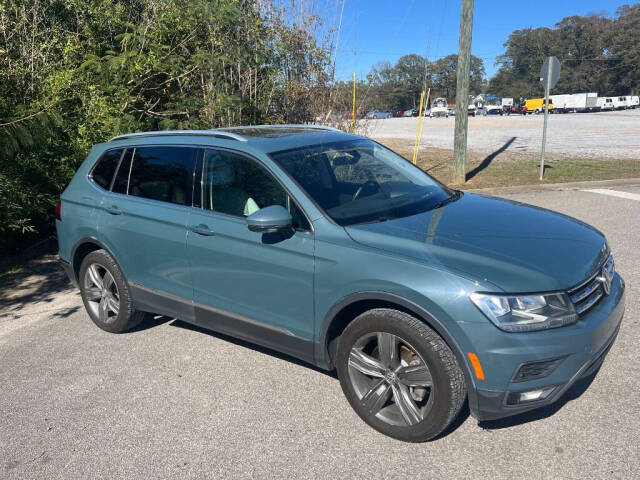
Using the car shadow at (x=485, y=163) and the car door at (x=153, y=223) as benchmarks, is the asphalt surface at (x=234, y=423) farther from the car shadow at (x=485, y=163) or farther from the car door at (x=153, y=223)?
the car shadow at (x=485, y=163)

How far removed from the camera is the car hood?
2879mm

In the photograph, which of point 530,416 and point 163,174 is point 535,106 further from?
point 530,416

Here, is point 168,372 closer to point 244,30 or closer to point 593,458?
point 593,458

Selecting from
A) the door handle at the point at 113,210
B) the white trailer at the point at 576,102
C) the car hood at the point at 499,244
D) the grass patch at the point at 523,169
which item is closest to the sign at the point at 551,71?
the grass patch at the point at 523,169

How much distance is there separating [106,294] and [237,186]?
1.82 metres

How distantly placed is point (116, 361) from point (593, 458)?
11.0ft

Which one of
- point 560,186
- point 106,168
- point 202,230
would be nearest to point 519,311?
point 202,230

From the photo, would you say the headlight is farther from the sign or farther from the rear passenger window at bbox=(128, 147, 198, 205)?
the sign

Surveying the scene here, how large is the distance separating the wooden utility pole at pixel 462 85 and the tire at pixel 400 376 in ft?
31.0

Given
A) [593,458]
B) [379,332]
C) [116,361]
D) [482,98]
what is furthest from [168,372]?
[482,98]

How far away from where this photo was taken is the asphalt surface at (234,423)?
2.98 metres

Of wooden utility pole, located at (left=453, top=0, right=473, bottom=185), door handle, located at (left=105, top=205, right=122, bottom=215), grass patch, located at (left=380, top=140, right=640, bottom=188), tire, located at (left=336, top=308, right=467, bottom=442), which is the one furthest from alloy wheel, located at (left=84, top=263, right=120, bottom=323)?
grass patch, located at (left=380, top=140, right=640, bottom=188)

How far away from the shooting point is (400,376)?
313 cm

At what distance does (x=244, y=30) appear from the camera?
31.8ft
